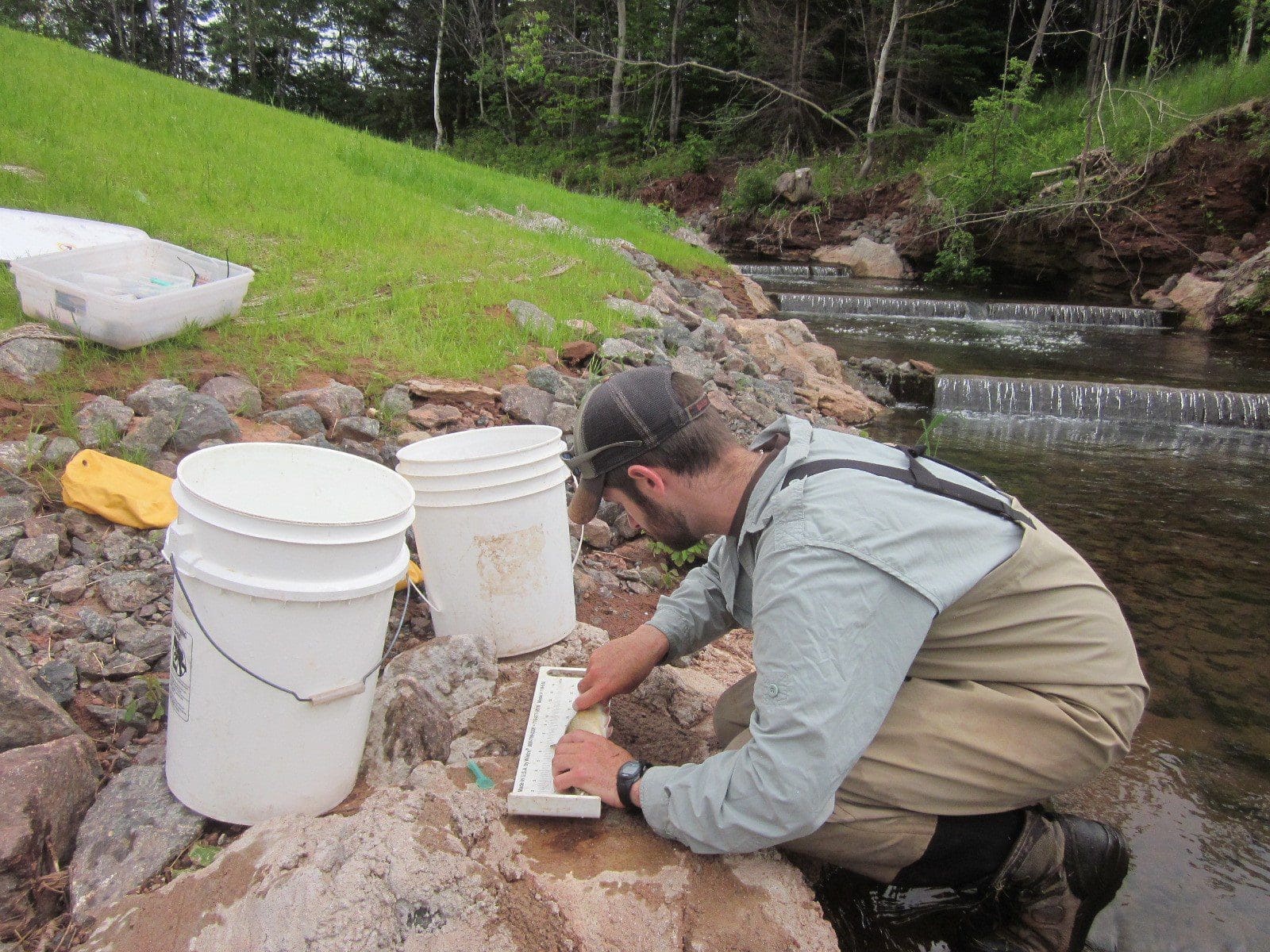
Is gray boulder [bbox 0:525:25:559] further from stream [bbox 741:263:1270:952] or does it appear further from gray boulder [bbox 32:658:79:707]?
stream [bbox 741:263:1270:952]

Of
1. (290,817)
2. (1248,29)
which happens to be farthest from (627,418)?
(1248,29)

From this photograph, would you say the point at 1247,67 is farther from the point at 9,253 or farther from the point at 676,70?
the point at 9,253

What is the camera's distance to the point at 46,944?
5.07 feet

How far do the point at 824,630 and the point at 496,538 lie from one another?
1219 millimetres

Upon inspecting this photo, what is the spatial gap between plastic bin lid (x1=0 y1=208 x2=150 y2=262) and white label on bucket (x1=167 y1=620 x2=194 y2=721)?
3163 mm

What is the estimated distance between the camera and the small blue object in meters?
1.82

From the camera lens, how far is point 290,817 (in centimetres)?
169

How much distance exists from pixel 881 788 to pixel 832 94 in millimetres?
23554

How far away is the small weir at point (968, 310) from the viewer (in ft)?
36.2

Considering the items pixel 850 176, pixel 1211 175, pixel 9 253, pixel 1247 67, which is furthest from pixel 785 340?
pixel 850 176

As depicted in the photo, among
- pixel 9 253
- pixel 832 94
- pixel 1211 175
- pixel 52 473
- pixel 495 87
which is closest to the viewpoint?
pixel 52 473

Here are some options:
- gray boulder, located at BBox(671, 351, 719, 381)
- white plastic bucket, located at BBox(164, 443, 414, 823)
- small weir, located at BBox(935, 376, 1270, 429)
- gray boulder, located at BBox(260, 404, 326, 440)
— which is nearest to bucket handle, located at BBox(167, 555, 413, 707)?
white plastic bucket, located at BBox(164, 443, 414, 823)

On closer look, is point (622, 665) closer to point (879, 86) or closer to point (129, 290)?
point (129, 290)

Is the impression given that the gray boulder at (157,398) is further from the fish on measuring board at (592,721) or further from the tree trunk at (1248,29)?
the tree trunk at (1248,29)
